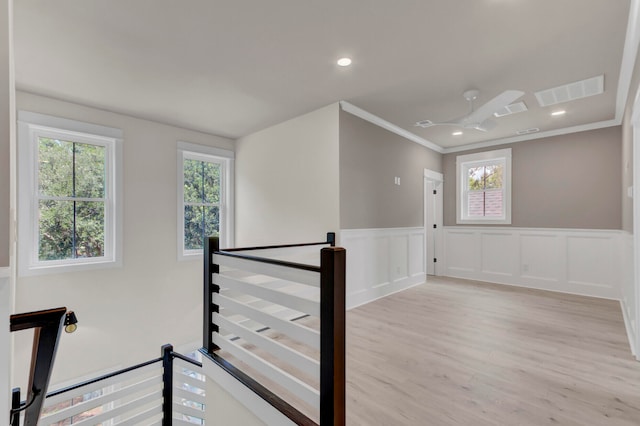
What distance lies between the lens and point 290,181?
4258 millimetres

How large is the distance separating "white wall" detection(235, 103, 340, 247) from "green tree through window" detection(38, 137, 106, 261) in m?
1.99

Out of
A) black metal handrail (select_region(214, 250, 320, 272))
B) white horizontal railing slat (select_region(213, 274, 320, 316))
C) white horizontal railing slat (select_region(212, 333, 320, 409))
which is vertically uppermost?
black metal handrail (select_region(214, 250, 320, 272))

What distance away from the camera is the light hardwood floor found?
1802 millimetres

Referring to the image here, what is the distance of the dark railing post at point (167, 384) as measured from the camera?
2.78m

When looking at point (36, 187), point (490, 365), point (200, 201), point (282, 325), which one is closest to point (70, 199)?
point (36, 187)

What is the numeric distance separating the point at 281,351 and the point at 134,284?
338 centimetres

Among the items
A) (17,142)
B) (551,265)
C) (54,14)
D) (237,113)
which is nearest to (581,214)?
(551,265)

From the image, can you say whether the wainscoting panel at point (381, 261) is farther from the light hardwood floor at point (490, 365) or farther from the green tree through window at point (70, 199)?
the green tree through window at point (70, 199)

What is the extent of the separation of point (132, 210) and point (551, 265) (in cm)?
646

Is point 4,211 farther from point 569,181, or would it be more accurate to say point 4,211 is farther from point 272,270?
point 569,181

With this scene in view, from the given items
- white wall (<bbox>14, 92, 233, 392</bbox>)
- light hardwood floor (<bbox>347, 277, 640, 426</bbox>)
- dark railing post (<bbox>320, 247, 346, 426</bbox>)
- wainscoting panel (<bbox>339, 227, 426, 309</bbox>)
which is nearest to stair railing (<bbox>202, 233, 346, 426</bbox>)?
dark railing post (<bbox>320, 247, 346, 426</bbox>)

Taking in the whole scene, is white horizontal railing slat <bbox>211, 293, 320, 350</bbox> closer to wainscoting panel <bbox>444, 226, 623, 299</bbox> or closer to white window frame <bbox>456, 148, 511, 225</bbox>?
wainscoting panel <bbox>444, 226, 623, 299</bbox>

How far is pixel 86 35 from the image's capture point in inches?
89.8

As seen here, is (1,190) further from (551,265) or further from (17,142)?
(551,265)
